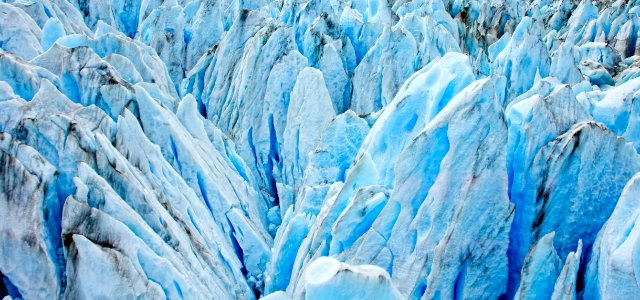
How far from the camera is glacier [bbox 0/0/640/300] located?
4.92m

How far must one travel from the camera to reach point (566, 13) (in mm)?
22250

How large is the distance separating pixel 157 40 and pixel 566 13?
16786 millimetres

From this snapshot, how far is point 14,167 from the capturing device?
5.21 meters

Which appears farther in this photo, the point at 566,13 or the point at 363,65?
the point at 566,13

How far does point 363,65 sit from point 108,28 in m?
6.06

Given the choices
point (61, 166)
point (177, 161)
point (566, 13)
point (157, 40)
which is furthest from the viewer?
point (566, 13)

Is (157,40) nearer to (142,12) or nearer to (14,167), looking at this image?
(142,12)

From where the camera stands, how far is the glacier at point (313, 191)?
4922 millimetres

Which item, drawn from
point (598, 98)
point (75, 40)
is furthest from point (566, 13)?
point (75, 40)

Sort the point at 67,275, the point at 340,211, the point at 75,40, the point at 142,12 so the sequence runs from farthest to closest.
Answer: the point at 142,12 → the point at 75,40 → the point at 340,211 → the point at 67,275

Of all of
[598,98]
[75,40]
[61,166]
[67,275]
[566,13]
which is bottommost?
[566,13]

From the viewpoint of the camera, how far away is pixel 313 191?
24.2 ft

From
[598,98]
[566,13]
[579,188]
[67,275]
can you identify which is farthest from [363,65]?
[566,13]

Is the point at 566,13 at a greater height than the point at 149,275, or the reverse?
the point at 149,275
